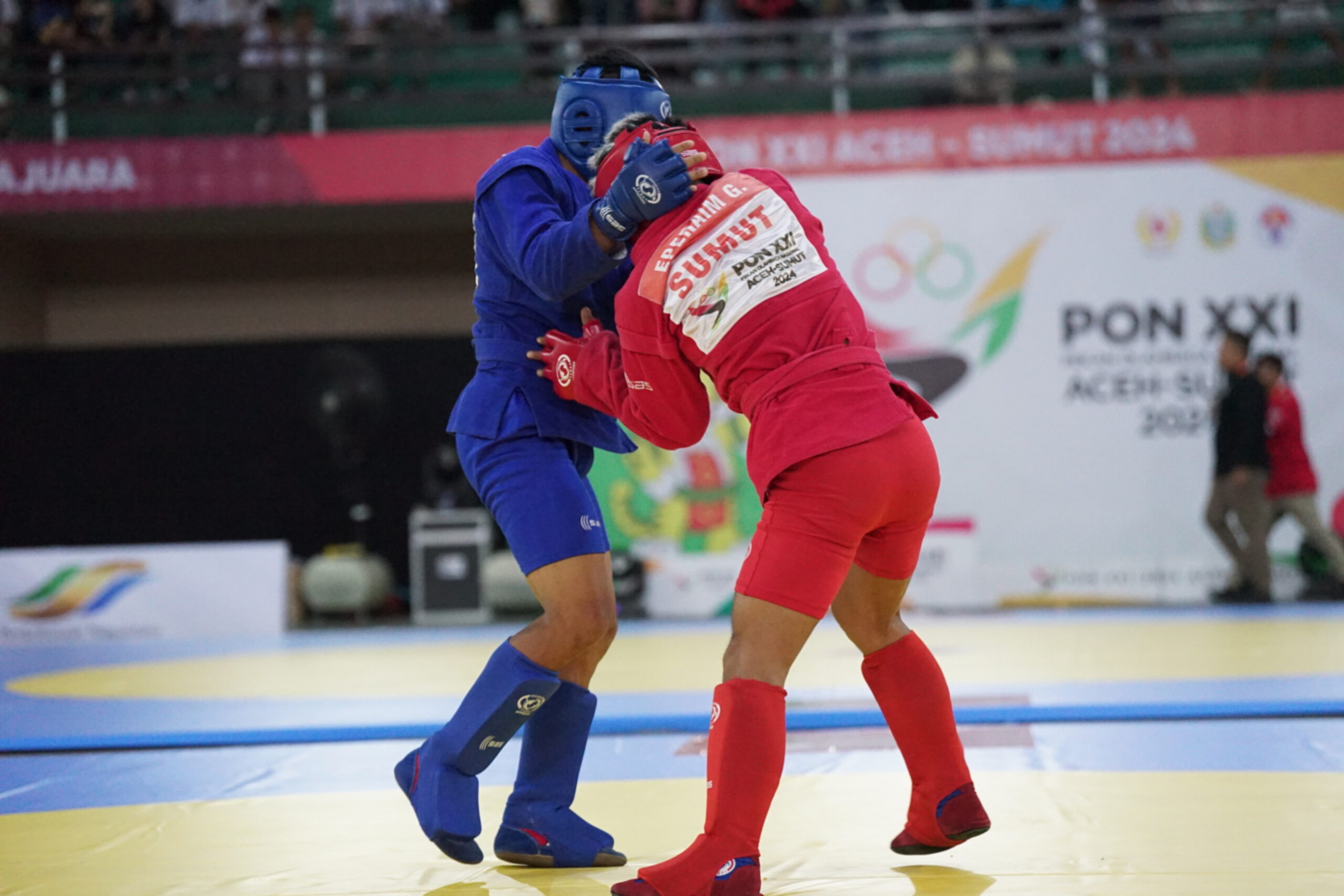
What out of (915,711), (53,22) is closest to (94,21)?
(53,22)

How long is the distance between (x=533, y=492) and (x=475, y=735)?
55 centimetres

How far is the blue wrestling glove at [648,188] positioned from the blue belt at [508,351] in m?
0.51

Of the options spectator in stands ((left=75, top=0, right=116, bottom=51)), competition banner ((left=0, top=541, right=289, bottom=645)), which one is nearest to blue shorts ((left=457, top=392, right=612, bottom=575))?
competition banner ((left=0, top=541, right=289, bottom=645))

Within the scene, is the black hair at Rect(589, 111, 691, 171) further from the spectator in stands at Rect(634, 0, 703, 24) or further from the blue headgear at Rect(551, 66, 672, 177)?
the spectator in stands at Rect(634, 0, 703, 24)

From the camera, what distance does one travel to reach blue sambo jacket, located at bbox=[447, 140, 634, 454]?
283cm

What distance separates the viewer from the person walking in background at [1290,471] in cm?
934

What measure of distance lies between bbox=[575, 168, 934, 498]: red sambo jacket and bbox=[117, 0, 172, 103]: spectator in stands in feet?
35.5

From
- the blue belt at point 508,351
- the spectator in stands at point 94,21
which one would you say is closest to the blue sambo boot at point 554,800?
the blue belt at point 508,351

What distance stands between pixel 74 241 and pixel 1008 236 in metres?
10.0

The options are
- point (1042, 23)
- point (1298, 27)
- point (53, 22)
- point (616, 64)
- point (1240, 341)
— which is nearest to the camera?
point (616, 64)

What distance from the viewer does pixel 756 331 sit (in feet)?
8.13

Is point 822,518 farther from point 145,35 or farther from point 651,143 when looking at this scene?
point 145,35

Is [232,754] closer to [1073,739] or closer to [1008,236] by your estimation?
[1073,739]

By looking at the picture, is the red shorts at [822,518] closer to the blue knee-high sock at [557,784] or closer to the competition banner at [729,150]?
the blue knee-high sock at [557,784]
